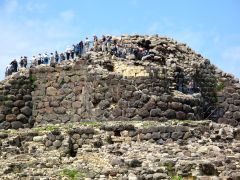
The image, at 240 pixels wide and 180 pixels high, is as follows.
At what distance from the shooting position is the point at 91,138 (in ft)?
71.6

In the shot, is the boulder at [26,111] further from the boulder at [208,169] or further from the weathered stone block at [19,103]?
the boulder at [208,169]

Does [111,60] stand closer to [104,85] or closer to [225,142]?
[104,85]

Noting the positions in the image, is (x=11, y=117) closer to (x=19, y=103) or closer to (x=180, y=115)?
(x=19, y=103)

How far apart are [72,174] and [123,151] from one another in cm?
280

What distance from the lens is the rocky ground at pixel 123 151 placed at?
679 inches

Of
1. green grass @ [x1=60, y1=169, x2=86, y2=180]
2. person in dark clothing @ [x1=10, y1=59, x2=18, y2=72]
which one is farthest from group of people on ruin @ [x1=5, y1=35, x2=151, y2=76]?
green grass @ [x1=60, y1=169, x2=86, y2=180]

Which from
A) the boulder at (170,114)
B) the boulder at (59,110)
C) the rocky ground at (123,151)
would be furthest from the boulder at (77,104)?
the rocky ground at (123,151)

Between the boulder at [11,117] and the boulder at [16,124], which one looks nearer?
the boulder at [16,124]

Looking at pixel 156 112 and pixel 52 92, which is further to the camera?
pixel 52 92

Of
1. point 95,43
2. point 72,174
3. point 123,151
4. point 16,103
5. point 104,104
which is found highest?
point 95,43

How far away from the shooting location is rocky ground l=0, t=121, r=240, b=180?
56.6ft

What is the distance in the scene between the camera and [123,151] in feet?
65.0

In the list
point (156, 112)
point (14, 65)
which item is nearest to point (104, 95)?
point (156, 112)

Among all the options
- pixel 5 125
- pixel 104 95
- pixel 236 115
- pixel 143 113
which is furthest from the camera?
pixel 236 115
